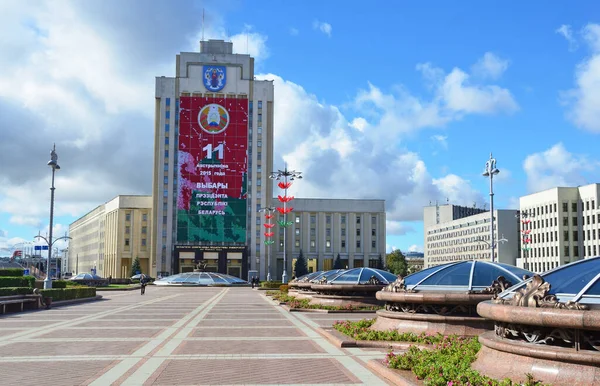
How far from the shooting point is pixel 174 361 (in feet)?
37.1

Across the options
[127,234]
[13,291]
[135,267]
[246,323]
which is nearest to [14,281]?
[13,291]

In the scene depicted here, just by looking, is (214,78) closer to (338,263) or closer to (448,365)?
(338,263)

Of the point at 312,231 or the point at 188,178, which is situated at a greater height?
the point at 188,178

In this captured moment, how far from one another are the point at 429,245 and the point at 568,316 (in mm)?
167979

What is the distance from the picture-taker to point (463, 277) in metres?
14.0

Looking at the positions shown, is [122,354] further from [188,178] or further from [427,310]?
[188,178]

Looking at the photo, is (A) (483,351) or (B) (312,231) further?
(B) (312,231)

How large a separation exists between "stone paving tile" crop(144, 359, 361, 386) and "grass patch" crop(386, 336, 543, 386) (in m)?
0.93

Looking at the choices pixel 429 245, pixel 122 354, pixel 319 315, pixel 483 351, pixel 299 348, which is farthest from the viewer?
pixel 429 245

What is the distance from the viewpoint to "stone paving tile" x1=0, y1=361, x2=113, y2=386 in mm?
9353

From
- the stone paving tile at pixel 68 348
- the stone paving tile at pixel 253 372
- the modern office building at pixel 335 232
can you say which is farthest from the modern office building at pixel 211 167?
the stone paving tile at pixel 253 372

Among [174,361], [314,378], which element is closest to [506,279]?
[314,378]

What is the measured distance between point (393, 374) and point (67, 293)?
26128 millimetres

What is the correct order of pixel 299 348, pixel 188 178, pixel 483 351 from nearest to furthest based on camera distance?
pixel 483 351 < pixel 299 348 < pixel 188 178
